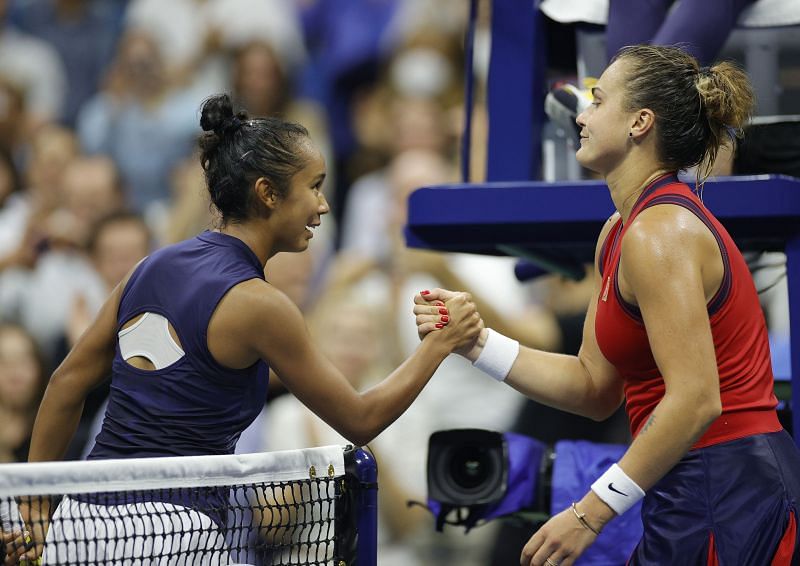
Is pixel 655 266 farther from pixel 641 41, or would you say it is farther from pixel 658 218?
pixel 641 41

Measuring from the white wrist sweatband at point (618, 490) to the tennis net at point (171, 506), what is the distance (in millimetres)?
489

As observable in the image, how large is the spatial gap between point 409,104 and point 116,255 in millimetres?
1617


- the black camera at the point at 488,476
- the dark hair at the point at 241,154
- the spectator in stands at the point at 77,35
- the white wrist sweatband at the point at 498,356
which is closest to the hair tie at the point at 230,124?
the dark hair at the point at 241,154

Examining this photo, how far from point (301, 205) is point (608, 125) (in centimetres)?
59

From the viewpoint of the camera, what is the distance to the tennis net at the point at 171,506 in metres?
1.74

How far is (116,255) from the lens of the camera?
218 inches

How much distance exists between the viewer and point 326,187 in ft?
17.5

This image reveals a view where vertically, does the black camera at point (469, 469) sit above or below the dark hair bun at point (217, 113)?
below

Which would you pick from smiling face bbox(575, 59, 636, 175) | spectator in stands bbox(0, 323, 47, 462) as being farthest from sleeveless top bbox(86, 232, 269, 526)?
spectator in stands bbox(0, 323, 47, 462)

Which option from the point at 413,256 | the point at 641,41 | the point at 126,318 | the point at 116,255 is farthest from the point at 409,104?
the point at 126,318

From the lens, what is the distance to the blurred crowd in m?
4.77

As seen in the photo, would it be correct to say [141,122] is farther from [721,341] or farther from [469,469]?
[721,341]

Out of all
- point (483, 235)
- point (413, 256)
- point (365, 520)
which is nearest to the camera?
point (365, 520)

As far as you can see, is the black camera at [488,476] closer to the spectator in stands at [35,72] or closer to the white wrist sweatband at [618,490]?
the white wrist sweatband at [618,490]
